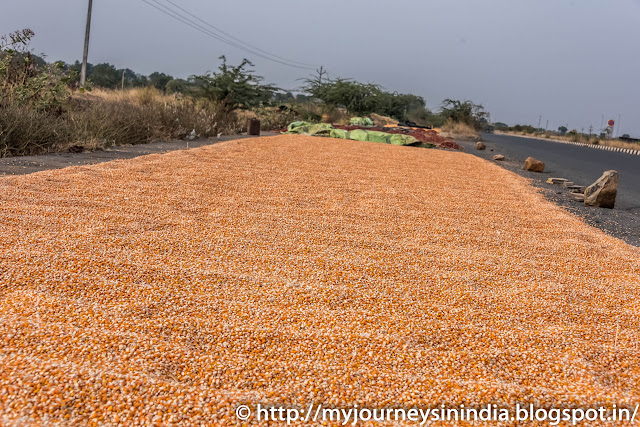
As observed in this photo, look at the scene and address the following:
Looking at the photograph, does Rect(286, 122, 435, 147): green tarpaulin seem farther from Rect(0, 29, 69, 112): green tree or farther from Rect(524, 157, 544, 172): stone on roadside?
Rect(0, 29, 69, 112): green tree

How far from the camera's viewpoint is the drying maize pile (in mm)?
1693

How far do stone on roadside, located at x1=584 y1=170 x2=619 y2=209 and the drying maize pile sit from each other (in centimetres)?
192

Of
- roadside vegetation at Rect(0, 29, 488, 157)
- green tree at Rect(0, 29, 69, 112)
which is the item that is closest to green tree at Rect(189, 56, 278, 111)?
roadside vegetation at Rect(0, 29, 488, 157)

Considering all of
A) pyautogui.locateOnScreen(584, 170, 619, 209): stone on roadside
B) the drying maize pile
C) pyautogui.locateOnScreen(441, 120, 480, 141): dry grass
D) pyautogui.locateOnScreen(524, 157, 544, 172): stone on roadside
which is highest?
→ pyautogui.locateOnScreen(441, 120, 480, 141): dry grass

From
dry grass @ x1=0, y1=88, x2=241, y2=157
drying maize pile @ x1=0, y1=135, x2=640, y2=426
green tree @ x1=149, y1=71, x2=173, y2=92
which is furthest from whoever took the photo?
green tree @ x1=149, y1=71, x2=173, y2=92

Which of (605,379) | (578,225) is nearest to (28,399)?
(605,379)

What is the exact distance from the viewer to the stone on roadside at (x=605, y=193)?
6.11m

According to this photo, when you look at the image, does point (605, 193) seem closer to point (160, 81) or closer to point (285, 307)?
point (285, 307)

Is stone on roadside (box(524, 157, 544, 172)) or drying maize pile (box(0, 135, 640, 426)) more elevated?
stone on roadside (box(524, 157, 544, 172))

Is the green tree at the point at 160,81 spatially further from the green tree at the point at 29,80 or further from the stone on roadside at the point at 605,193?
the stone on roadside at the point at 605,193

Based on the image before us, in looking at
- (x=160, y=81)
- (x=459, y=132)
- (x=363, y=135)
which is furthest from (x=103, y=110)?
(x=160, y=81)

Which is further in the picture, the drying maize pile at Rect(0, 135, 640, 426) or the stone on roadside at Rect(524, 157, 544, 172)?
the stone on roadside at Rect(524, 157, 544, 172)

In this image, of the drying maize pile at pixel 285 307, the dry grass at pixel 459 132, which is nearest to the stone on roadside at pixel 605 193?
the drying maize pile at pixel 285 307

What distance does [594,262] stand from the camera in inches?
139
